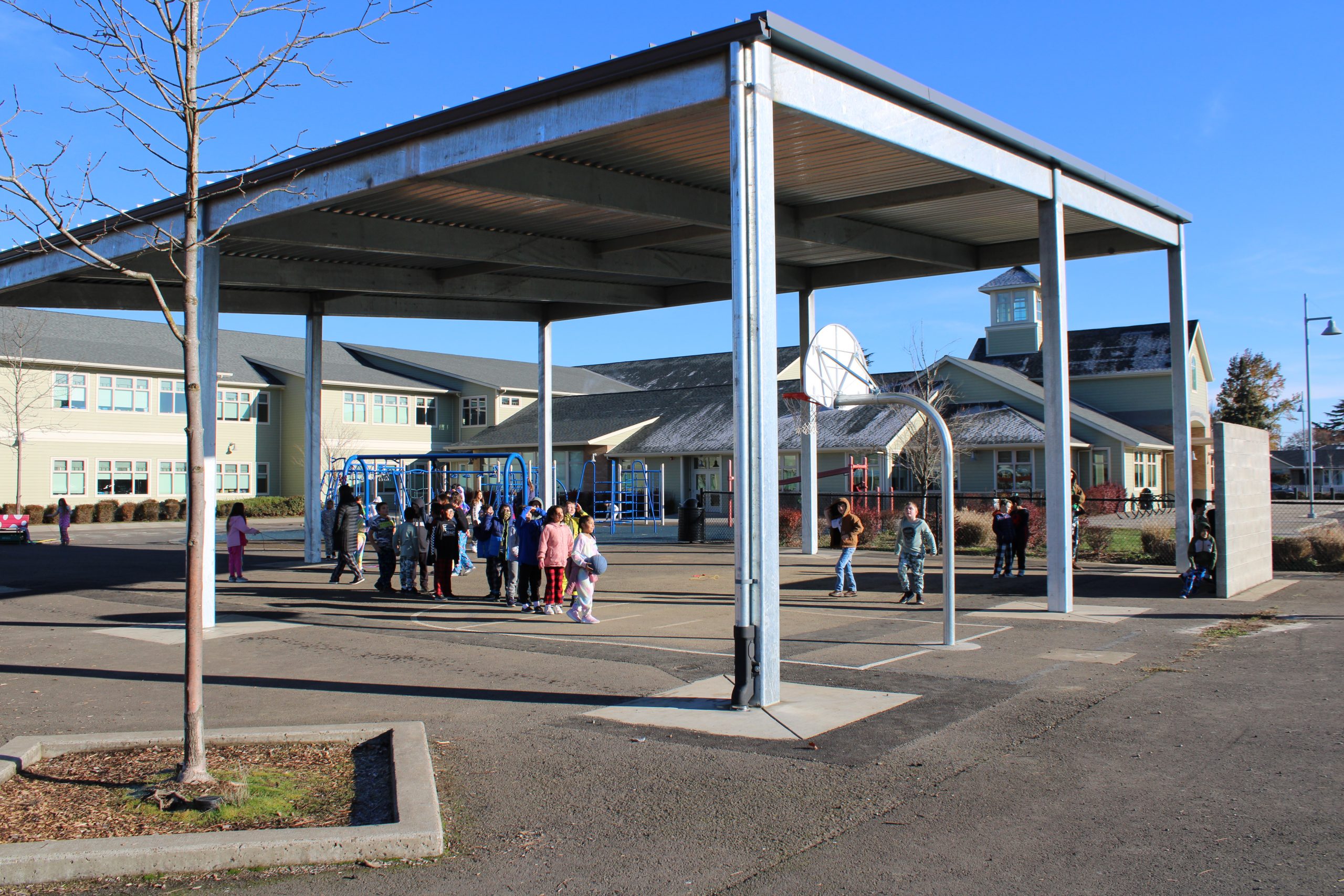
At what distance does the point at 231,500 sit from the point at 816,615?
134 feet

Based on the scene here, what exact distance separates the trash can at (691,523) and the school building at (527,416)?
37.5ft

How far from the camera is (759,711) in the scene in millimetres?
8445

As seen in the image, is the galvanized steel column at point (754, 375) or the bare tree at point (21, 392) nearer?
the galvanized steel column at point (754, 375)

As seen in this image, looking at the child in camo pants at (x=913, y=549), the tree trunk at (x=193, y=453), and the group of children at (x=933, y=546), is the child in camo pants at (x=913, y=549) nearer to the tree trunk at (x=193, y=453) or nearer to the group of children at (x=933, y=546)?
the group of children at (x=933, y=546)

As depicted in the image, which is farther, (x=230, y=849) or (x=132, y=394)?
(x=132, y=394)

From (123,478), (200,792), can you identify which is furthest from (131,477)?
(200,792)

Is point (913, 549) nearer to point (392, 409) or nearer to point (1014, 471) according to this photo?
point (1014, 471)

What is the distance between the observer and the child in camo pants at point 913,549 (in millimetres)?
15492

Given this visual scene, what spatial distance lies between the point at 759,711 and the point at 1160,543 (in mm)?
16600

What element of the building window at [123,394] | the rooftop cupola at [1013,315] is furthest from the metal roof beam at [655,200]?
the building window at [123,394]

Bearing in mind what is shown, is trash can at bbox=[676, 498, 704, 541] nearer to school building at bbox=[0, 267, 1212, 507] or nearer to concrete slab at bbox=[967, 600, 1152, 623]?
school building at bbox=[0, 267, 1212, 507]

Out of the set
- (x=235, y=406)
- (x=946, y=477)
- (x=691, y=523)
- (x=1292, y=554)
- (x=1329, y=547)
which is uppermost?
(x=235, y=406)

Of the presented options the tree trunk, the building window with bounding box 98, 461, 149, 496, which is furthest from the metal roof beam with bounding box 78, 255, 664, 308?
the building window with bounding box 98, 461, 149, 496

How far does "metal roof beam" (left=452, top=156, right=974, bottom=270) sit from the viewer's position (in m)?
12.8
